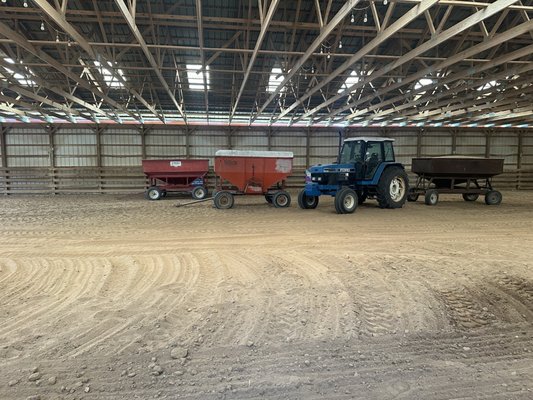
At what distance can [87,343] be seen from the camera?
2.57 metres

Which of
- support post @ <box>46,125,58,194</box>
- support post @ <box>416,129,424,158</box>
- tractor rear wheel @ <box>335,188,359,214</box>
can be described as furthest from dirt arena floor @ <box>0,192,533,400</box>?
support post @ <box>416,129,424,158</box>

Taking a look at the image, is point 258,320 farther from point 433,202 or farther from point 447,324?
point 433,202

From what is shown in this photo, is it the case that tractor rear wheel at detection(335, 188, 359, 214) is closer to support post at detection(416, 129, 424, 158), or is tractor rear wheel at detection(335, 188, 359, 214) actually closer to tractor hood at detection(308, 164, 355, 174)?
tractor hood at detection(308, 164, 355, 174)

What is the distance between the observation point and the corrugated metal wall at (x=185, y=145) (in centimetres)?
1741

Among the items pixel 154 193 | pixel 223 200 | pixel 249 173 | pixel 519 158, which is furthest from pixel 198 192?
pixel 519 158

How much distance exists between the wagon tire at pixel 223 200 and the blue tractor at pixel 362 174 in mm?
2390

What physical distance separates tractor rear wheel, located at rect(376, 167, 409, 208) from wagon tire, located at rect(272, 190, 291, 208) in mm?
3080

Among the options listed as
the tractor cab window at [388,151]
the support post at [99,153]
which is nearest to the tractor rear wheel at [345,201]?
the tractor cab window at [388,151]

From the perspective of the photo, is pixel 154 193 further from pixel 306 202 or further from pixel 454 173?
pixel 454 173

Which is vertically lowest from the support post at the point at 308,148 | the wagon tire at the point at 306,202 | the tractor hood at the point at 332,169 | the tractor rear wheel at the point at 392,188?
the wagon tire at the point at 306,202

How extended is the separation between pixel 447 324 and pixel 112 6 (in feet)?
32.7

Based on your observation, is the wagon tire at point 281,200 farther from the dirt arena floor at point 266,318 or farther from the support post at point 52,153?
the support post at point 52,153

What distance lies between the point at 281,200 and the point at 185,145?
9.64 metres

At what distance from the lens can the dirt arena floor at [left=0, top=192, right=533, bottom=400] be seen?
7.05ft
